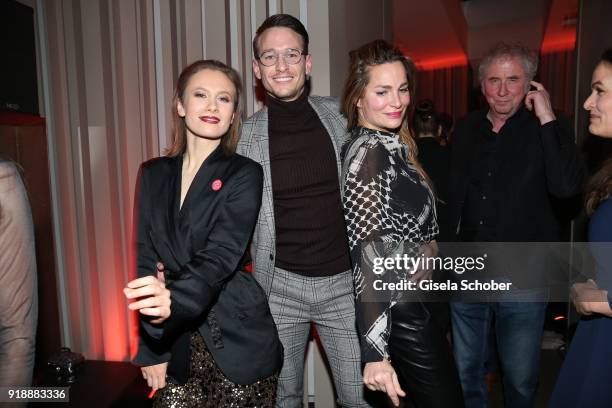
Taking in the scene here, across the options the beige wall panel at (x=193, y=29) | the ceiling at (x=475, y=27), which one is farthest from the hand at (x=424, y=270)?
the ceiling at (x=475, y=27)

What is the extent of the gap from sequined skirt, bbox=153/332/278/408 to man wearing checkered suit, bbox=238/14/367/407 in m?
0.49

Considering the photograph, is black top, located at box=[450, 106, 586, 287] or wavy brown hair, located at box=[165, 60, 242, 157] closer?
wavy brown hair, located at box=[165, 60, 242, 157]

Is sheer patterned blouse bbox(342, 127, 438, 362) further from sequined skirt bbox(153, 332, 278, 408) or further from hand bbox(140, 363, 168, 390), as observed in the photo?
hand bbox(140, 363, 168, 390)

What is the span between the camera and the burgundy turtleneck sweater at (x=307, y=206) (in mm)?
2037

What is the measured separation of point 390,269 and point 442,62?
9671mm

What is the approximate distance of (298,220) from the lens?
2045 millimetres

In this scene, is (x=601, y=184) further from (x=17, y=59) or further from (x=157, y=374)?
(x=17, y=59)

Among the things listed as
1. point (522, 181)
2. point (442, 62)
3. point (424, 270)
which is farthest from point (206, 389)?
point (442, 62)

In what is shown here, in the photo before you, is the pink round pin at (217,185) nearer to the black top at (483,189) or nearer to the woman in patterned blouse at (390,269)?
the woman in patterned blouse at (390,269)

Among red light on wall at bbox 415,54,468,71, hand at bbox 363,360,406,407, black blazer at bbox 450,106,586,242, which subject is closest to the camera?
hand at bbox 363,360,406,407

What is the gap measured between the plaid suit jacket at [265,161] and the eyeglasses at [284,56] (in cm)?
23

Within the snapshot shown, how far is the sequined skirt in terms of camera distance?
161 centimetres

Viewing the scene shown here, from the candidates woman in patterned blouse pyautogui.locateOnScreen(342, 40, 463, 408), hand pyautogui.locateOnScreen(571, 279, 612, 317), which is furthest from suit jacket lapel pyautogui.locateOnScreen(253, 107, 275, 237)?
hand pyautogui.locateOnScreen(571, 279, 612, 317)

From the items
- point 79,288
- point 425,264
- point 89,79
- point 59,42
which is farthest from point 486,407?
point 59,42
